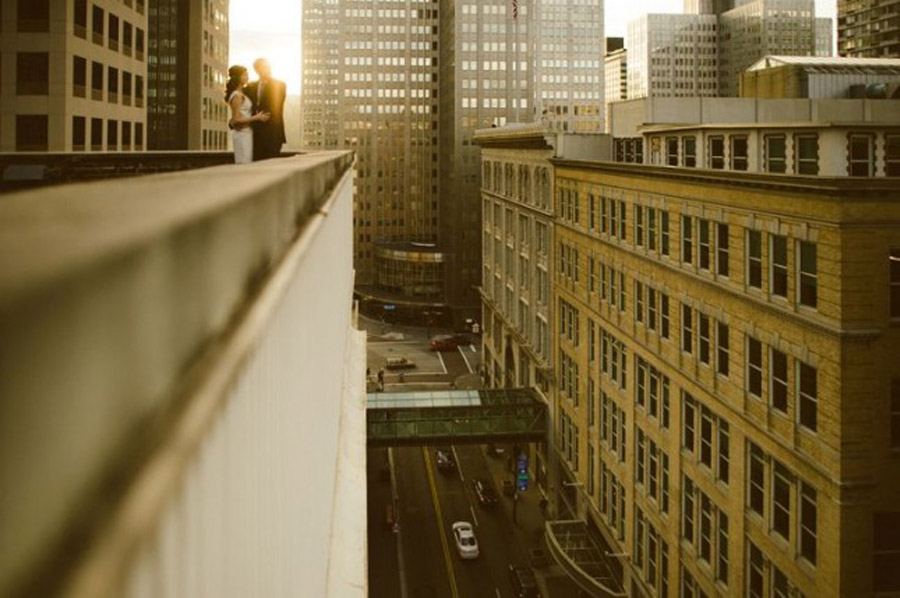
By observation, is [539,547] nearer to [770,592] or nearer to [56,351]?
[770,592]

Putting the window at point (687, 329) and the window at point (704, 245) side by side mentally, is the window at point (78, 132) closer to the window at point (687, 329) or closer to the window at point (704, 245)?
the window at point (704, 245)

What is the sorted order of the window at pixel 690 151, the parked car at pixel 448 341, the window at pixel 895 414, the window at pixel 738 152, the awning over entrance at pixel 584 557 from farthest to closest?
the parked car at pixel 448 341 < the awning over entrance at pixel 584 557 < the window at pixel 690 151 < the window at pixel 738 152 < the window at pixel 895 414

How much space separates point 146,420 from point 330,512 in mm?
5656

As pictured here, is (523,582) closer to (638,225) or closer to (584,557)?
(584,557)

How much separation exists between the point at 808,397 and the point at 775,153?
10.2 m

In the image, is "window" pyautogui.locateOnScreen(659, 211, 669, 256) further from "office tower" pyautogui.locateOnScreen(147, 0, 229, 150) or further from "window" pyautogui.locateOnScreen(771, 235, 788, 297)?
"office tower" pyautogui.locateOnScreen(147, 0, 229, 150)

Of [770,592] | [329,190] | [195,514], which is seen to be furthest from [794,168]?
[195,514]

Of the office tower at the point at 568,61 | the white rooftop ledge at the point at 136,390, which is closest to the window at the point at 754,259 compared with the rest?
the white rooftop ledge at the point at 136,390

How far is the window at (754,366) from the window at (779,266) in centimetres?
198

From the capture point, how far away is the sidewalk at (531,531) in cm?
4381

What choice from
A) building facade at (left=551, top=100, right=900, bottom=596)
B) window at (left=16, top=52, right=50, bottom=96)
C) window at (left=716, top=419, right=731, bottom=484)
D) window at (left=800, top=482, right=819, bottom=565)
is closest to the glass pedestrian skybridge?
building facade at (left=551, top=100, right=900, bottom=596)

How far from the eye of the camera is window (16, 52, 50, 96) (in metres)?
38.1

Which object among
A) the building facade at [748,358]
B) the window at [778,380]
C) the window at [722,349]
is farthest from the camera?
the window at [722,349]

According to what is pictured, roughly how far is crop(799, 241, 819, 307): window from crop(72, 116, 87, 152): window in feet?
102
